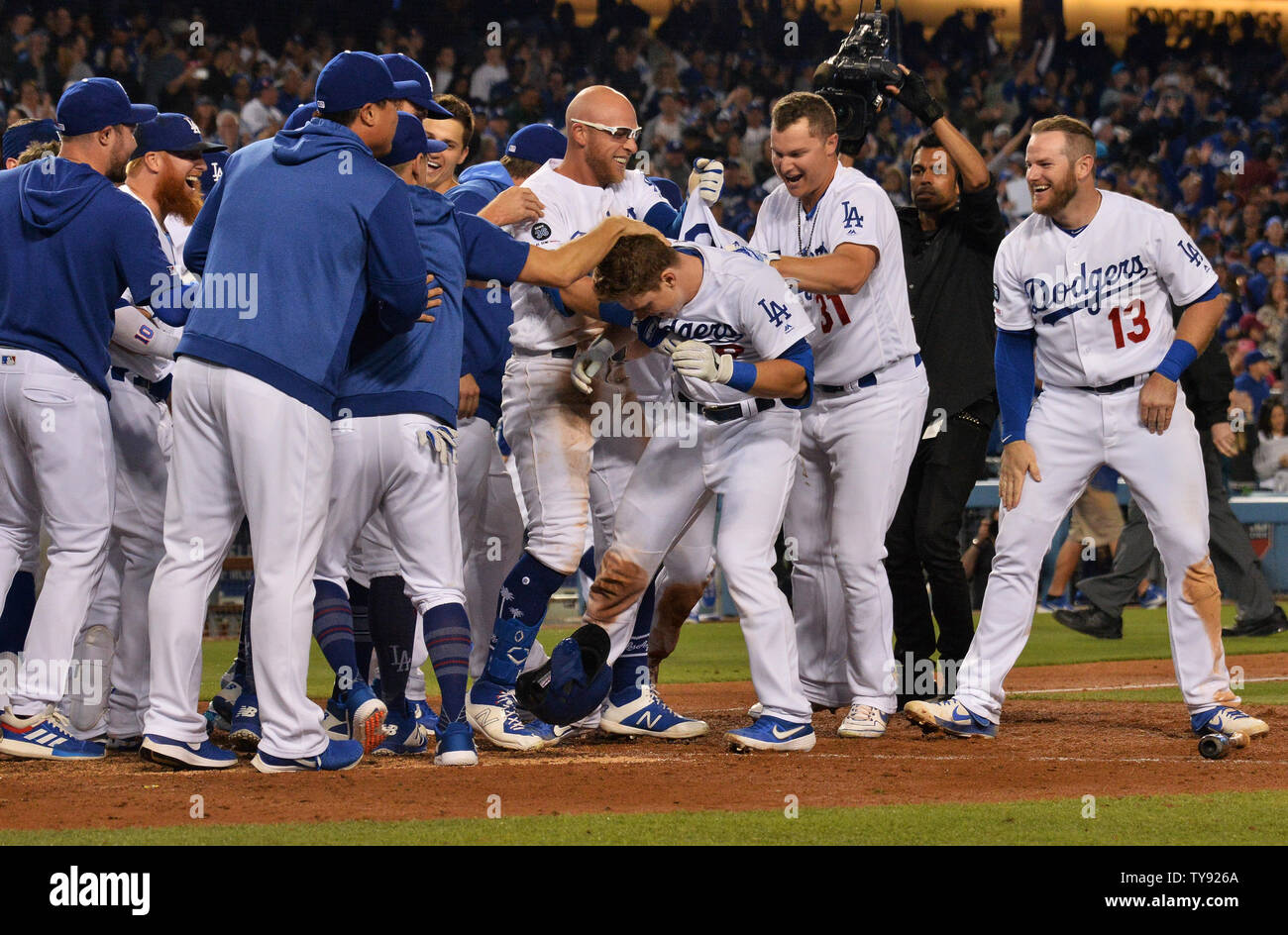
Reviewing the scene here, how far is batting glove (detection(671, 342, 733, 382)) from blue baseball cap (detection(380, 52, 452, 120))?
1.20 m

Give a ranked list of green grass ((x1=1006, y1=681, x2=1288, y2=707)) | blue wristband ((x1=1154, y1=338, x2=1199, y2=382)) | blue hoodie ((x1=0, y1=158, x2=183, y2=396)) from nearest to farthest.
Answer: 1. blue hoodie ((x1=0, y1=158, x2=183, y2=396))
2. blue wristband ((x1=1154, y1=338, x2=1199, y2=382))
3. green grass ((x1=1006, y1=681, x2=1288, y2=707))

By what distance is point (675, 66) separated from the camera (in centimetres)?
1991

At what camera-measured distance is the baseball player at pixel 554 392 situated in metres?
5.91

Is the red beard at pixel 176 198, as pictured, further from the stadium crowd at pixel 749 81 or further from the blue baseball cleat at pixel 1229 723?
the stadium crowd at pixel 749 81

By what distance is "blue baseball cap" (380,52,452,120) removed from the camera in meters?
5.37

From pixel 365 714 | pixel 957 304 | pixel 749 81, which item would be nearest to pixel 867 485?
pixel 957 304

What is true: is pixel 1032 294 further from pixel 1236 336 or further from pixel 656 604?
pixel 1236 336

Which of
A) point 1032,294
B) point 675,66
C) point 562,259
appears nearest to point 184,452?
point 562,259

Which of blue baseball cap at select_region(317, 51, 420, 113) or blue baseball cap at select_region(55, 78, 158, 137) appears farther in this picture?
blue baseball cap at select_region(55, 78, 158, 137)

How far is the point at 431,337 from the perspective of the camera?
542 cm

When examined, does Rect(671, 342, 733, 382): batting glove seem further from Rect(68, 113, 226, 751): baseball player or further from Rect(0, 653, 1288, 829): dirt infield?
Rect(68, 113, 226, 751): baseball player

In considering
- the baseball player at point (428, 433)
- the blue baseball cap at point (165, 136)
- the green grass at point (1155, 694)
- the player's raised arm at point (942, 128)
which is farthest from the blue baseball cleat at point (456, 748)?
the green grass at point (1155, 694)

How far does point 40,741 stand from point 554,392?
2225 millimetres
